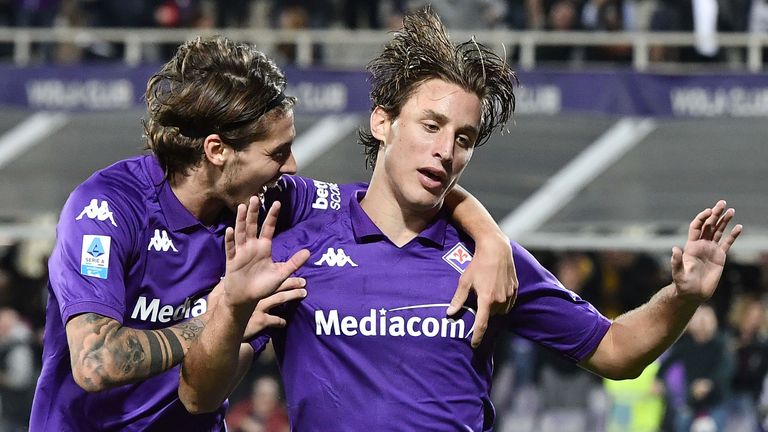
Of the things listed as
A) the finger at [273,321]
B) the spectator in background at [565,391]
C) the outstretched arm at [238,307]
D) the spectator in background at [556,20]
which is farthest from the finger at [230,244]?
the spectator in background at [556,20]

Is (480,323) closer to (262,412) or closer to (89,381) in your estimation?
(89,381)

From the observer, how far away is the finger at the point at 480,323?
3.75 m

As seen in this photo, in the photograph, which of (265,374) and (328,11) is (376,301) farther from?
(328,11)

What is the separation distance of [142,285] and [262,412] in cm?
705

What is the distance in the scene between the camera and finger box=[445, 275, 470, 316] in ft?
12.4

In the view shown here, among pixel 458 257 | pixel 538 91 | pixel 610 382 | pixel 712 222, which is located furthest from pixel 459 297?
pixel 538 91

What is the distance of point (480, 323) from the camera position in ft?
12.3

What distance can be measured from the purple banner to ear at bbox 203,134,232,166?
6858 millimetres

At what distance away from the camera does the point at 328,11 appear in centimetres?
1409

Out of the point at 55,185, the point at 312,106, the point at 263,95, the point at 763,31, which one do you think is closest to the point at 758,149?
the point at 763,31

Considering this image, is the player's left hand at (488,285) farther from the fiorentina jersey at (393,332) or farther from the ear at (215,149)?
the ear at (215,149)

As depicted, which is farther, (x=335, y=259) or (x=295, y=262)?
(x=335, y=259)

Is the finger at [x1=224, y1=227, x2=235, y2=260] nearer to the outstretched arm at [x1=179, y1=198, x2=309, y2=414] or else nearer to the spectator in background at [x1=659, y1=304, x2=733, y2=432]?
the outstretched arm at [x1=179, y1=198, x2=309, y2=414]

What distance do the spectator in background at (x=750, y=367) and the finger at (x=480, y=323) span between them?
7.33 m
